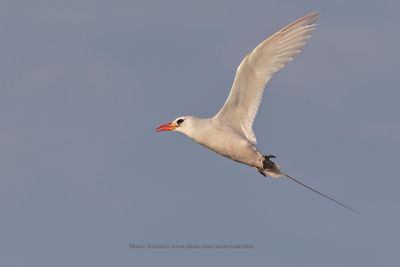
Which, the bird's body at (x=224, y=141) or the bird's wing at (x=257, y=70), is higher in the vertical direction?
the bird's wing at (x=257, y=70)

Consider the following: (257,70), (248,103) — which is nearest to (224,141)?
(248,103)

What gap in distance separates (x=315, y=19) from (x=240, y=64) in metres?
2.17

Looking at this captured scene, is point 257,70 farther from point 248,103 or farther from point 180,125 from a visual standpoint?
point 180,125

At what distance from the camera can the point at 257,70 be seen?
21781 mm

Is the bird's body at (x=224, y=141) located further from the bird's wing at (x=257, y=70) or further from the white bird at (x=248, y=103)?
the bird's wing at (x=257, y=70)

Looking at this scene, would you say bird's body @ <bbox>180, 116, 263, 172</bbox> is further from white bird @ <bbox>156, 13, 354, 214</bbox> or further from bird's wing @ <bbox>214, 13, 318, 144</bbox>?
bird's wing @ <bbox>214, 13, 318, 144</bbox>

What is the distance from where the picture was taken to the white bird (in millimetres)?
21531

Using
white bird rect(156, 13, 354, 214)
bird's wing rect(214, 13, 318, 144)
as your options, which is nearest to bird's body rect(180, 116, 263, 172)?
white bird rect(156, 13, 354, 214)

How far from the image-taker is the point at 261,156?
21.7 meters

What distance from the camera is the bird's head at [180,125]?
2197 cm

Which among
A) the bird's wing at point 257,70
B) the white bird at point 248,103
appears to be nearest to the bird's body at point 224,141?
the white bird at point 248,103

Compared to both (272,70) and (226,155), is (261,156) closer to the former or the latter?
(226,155)

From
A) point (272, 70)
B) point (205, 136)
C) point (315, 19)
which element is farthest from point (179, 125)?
point (315, 19)

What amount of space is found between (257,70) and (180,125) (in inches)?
96.3
